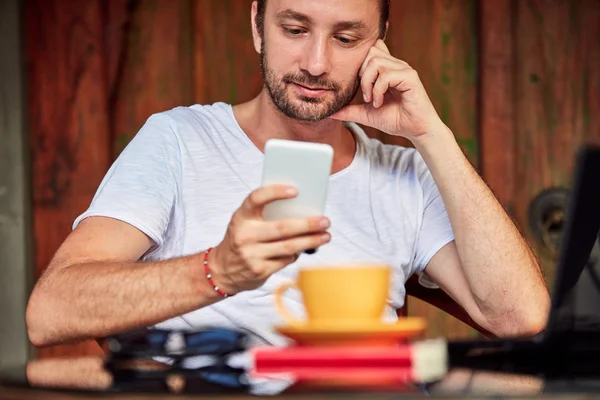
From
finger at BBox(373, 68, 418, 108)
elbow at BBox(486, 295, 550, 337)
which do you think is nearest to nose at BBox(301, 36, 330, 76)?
finger at BBox(373, 68, 418, 108)

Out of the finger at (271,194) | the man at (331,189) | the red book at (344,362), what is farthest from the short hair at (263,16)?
the red book at (344,362)

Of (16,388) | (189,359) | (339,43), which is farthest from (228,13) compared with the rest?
(16,388)

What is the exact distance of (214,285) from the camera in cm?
132

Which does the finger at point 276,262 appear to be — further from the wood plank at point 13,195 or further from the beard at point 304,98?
the wood plank at point 13,195

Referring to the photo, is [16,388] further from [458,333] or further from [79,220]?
[458,333]

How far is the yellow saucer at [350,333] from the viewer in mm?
873

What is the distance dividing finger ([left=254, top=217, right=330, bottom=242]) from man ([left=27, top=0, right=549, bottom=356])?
0.38 m

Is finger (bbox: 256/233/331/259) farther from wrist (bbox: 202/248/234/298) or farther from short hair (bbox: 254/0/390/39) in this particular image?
short hair (bbox: 254/0/390/39)

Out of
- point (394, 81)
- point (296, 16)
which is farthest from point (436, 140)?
point (296, 16)

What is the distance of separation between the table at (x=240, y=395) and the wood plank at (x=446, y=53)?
1.41 m

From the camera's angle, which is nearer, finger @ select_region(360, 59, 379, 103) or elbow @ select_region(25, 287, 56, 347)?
elbow @ select_region(25, 287, 56, 347)

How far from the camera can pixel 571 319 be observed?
0.97 metres

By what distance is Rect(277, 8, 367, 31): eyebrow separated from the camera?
1775 millimetres

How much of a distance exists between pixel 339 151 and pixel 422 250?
27 centimetres
